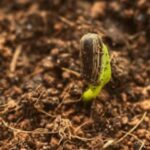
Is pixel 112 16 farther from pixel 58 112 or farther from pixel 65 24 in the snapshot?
pixel 58 112

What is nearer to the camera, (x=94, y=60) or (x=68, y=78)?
(x=94, y=60)

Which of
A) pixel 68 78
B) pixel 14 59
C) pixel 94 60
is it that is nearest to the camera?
pixel 94 60

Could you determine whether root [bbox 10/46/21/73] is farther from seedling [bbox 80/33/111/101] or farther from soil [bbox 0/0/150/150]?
seedling [bbox 80/33/111/101]

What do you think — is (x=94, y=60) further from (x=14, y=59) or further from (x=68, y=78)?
(x=14, y=59)

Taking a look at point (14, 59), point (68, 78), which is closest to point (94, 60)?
point (68, 78)

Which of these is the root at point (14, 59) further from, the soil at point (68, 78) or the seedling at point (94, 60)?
the seedling at point (94, 60)

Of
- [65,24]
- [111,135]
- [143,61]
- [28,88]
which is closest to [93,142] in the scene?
[111,135]
